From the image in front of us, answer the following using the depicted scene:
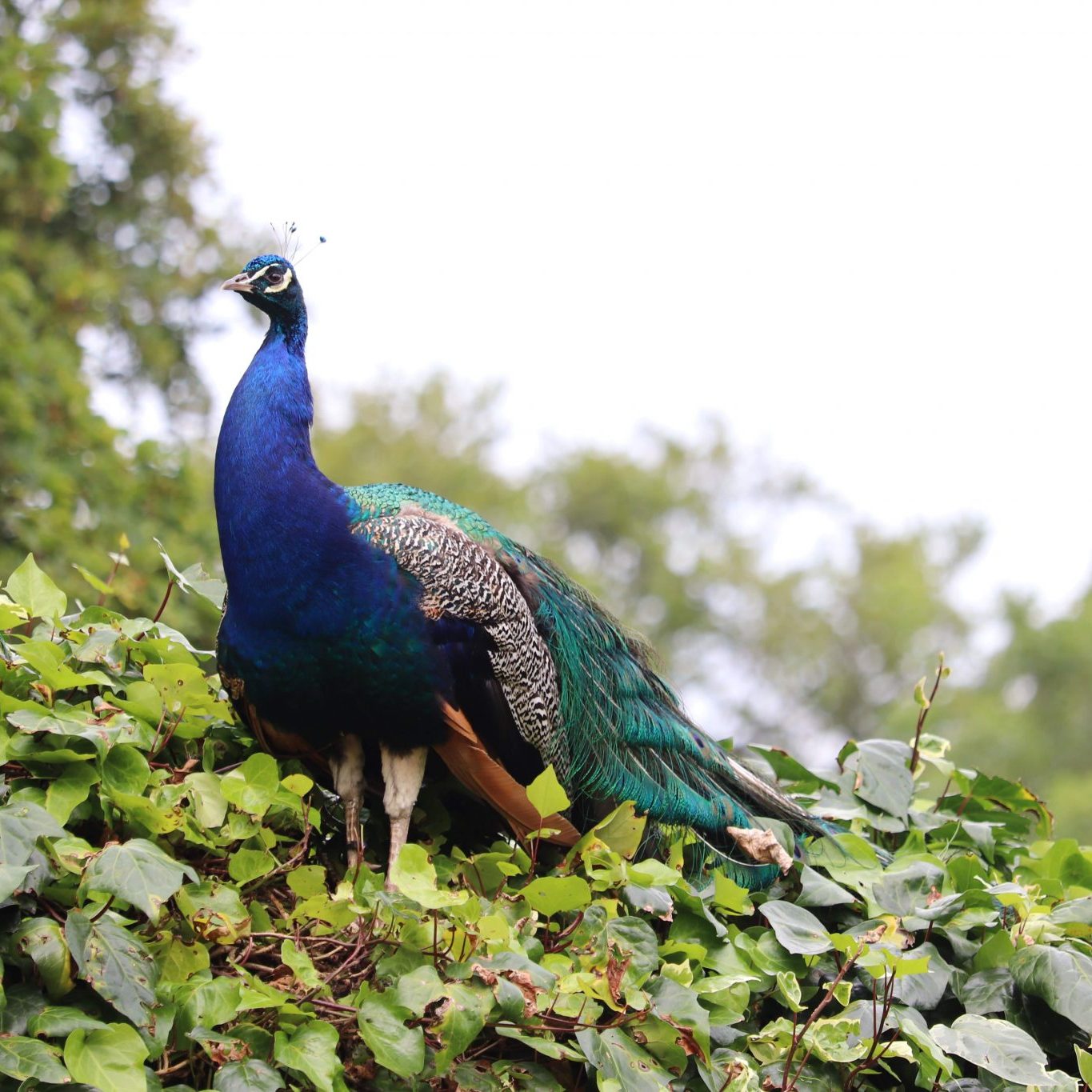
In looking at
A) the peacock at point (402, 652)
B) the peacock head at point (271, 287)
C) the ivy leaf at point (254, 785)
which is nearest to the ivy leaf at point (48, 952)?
the ivy leaf at point (254, 785)

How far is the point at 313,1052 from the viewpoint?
2.25 meters

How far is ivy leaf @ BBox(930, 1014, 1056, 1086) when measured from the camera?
264 cm

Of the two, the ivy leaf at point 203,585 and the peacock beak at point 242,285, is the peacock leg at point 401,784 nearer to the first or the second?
the ivy leaf at point 203,585

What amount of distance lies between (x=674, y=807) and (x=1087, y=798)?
47.7ft

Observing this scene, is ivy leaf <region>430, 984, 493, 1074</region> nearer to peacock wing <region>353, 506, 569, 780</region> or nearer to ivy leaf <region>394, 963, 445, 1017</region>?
ivy leaf <region>394, 963, 445, 1017</region>

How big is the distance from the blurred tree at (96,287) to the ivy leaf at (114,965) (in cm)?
279

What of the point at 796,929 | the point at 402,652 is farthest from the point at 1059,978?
the point at 402,652

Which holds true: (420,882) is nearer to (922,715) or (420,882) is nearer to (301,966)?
(301,966)

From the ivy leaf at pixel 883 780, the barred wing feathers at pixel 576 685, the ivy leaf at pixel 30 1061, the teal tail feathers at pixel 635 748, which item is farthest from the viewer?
the ivy leaf at pixel 883 780

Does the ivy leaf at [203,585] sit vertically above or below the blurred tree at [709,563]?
below

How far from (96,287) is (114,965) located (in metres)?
6.23

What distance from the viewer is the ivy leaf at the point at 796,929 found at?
2785mm

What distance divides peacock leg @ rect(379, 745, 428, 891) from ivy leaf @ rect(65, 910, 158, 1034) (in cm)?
84

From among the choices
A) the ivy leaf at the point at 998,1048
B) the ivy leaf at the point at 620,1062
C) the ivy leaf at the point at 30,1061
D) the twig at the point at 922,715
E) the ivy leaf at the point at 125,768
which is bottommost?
the ivy leaf at the point at 30,1061
